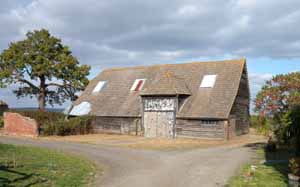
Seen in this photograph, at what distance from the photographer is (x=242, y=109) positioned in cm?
3553

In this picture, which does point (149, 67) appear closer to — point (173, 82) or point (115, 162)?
point (173, 82)

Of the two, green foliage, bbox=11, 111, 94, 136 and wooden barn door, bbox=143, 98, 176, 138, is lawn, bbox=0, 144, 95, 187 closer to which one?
green foliage, bbox=11, 111, 94, 136

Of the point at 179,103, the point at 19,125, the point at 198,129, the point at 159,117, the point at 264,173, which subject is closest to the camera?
the point at 264,173

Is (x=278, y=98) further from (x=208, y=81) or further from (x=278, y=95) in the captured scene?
(x=208, y=81)

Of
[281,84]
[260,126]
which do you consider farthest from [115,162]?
[281,84]

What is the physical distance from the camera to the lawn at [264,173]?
1213 centimetres

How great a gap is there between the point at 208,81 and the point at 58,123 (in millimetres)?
15722

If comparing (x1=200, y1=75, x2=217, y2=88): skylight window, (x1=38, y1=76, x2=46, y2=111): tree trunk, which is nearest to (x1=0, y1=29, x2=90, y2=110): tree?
(x1=38, y1=76, x2=46, y2=111): tree trunk

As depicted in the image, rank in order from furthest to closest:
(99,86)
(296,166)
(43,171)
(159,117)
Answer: (99,86) < (159,117) < (43,171) < (296,166)

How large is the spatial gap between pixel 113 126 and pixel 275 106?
21092 millimetres

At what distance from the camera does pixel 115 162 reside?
17.3m

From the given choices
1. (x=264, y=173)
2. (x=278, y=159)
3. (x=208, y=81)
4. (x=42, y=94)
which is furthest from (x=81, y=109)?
(x=264, y=173)

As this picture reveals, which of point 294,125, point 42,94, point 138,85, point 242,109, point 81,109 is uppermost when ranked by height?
point 138,85

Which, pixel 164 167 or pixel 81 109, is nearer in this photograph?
pixel 164 167
